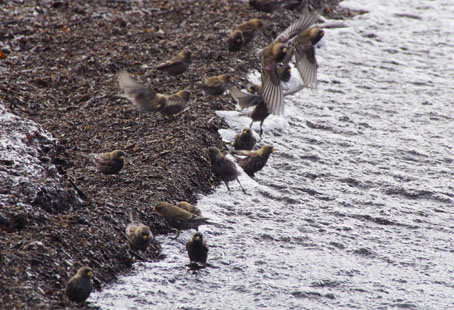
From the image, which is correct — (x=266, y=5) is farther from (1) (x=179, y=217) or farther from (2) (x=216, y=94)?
(1) (x=179, y=217)

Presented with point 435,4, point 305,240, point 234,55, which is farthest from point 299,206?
point 435,4

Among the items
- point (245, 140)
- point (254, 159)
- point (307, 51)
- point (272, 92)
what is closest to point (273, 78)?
point (272, 92)

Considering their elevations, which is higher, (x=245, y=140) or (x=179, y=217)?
(x=245, y=140)

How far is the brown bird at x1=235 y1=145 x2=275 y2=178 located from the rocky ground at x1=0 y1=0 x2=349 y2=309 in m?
0.42

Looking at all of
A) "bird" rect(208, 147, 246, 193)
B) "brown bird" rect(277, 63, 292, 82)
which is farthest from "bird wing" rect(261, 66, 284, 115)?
"bird" rect(208, 147, 246, 193)

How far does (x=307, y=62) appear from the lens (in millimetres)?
8344

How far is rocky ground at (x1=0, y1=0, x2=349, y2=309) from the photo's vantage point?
4.68 metres

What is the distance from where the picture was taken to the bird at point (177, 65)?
25.8 ft

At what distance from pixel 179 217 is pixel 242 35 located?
4.17 meters

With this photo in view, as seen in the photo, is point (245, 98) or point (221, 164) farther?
point (245, 98)

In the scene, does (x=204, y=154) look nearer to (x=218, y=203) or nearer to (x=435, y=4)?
(x=218, y=203)

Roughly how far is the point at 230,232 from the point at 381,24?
772 cm

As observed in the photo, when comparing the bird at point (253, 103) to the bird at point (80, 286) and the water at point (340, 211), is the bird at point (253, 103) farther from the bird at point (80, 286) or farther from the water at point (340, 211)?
the bird at point (80, 286)

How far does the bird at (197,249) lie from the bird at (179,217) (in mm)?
317
